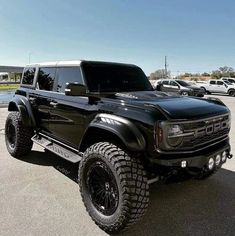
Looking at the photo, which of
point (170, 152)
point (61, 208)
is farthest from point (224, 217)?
point (61, 208)

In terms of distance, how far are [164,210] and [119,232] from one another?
0.80 metres

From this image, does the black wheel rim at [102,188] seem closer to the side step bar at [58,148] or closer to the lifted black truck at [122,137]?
the lifted black truck at [122,137]

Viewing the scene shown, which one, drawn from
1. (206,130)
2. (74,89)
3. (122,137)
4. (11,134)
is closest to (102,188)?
(122,137)

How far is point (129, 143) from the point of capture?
9.55 feet

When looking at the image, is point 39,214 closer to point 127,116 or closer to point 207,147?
point 127,116

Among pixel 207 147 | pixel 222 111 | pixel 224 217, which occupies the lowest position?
pixel 224 217

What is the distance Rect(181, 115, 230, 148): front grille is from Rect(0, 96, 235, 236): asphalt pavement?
2.94 feet

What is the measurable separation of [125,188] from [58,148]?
188cm

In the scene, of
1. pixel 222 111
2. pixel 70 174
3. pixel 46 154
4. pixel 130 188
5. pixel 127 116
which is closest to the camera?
pixel 130 188

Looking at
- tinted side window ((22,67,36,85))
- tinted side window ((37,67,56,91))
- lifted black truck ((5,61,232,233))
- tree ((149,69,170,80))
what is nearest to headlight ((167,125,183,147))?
lifted black truck ((5,61,232,233))

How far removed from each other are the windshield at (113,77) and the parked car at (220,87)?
24.5m

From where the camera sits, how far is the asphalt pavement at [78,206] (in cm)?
312

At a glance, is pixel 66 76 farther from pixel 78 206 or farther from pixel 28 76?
pixel 78 206

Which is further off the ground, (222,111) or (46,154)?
(222,111)
